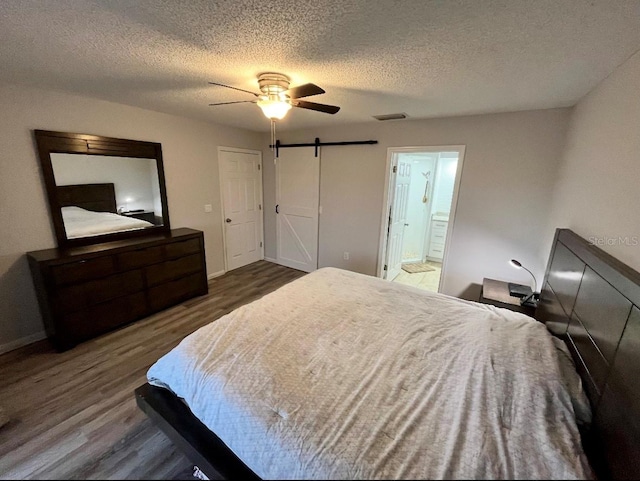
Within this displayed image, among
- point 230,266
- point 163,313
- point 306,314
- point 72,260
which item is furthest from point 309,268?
point 72,260

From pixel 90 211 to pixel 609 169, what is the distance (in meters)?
4.22

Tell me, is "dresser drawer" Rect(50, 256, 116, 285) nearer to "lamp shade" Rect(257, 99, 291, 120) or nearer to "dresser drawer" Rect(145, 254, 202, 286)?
"dresser drawer" Rect(145, 254, 202, 286)

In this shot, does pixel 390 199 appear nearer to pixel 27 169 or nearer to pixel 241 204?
pixel 241 204

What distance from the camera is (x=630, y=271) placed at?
1.09 m

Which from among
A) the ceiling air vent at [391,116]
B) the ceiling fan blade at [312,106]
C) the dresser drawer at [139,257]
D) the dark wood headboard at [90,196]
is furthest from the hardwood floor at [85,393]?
the ceiling air vent at [391,116]

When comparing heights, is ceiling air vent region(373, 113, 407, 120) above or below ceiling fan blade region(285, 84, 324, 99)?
above

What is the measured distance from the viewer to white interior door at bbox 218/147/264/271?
163 inches

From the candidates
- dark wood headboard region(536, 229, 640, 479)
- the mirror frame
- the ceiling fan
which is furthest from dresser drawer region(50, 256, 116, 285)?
dark wood headboard region(536, 229, 640, 479)

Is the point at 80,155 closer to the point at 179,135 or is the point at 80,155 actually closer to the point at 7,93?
the point at 7,93

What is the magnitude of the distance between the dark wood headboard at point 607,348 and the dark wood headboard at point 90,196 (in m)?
4.00

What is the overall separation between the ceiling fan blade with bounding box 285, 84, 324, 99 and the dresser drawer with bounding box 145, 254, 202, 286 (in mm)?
2326

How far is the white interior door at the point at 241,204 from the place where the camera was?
4152mm

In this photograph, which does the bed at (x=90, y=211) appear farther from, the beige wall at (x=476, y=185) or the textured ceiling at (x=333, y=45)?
the beige wall at (x=476, y=185)

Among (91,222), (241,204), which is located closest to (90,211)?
(91,222)
